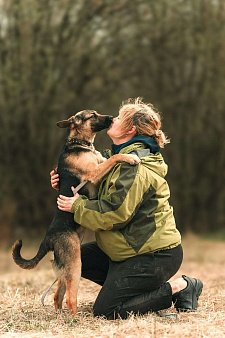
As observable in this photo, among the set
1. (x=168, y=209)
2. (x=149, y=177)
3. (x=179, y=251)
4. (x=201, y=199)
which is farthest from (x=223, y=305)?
(x=201, y=199)

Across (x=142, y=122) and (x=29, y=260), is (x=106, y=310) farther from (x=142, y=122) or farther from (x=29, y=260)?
(x=142, y=122)

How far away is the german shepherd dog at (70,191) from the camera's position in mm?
4117

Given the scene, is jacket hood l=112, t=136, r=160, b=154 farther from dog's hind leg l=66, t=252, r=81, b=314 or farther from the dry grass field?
the dry grass field

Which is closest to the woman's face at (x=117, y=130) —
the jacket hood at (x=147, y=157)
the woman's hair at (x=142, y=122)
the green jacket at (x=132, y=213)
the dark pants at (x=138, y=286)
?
the woman's hair at (x=142, y=122)

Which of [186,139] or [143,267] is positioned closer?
[143,267]

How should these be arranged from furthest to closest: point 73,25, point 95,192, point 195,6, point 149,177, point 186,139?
point 186,139 < point 195,6 < point 73,25 < point 95,192 < point 149,177

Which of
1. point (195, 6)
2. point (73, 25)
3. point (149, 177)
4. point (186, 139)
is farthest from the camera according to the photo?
point (186, 139)

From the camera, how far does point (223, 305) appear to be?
460 centimetres

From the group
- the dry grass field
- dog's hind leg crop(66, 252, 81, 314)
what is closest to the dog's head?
dog's hind leg crop(66, 252, 81, 314)

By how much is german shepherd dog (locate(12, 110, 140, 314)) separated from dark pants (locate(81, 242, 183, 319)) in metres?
0.30

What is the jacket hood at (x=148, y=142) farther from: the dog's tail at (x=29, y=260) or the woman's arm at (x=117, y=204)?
the dog's tail at (x=29, y=260)

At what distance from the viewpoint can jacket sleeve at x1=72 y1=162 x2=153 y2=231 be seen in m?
3.84

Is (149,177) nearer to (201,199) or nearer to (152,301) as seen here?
(152,301)

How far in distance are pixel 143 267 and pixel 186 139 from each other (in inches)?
305
